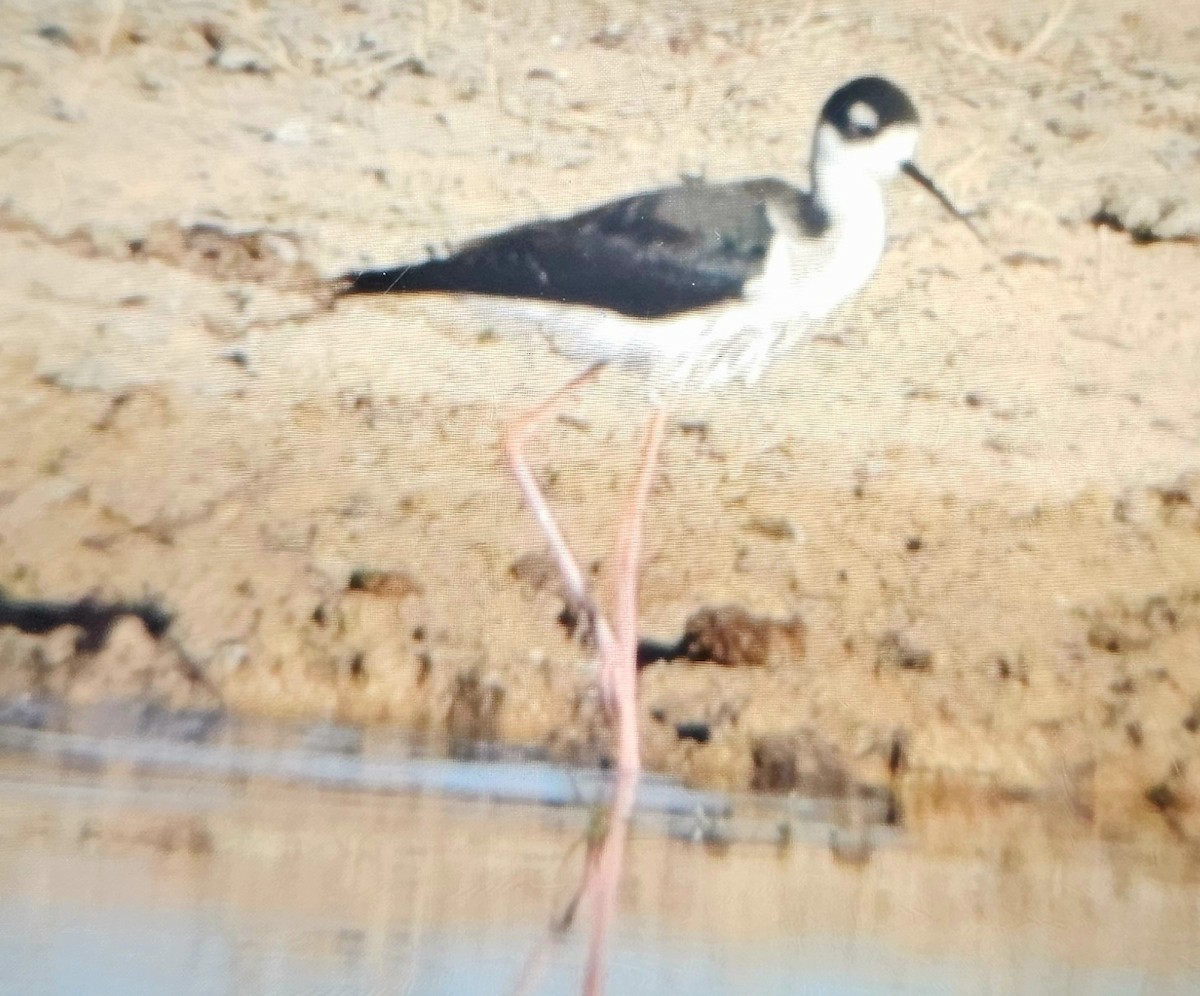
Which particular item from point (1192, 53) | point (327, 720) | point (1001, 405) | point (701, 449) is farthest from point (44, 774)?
point (1192, 53)

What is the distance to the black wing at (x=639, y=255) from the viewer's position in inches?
190

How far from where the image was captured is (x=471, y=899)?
2805mm

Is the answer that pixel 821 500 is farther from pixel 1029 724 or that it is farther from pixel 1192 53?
pixel 1192 53

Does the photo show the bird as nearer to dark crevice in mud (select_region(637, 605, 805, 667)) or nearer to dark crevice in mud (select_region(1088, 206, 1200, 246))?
dark crevice in mud (select_region(637, 605, 805, 667))

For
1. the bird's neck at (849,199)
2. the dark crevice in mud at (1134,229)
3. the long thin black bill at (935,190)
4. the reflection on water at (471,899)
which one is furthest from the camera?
the dark crevice in mud at (1134,229)

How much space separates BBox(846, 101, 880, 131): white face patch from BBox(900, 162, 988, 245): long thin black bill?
16 centimetres

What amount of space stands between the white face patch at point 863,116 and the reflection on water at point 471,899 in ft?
7.45

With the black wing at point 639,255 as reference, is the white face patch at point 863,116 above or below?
above

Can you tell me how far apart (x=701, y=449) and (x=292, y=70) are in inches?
66.2

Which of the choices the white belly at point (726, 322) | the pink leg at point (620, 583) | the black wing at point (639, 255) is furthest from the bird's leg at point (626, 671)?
the black wing at point (639, 255)

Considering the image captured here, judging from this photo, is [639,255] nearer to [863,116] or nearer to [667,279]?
[667,279]

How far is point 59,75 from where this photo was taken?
539 cm

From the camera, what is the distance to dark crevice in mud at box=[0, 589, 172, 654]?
4680 millimetres

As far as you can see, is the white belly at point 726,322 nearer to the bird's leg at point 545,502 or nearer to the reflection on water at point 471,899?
the bird's leg at point 545,502
